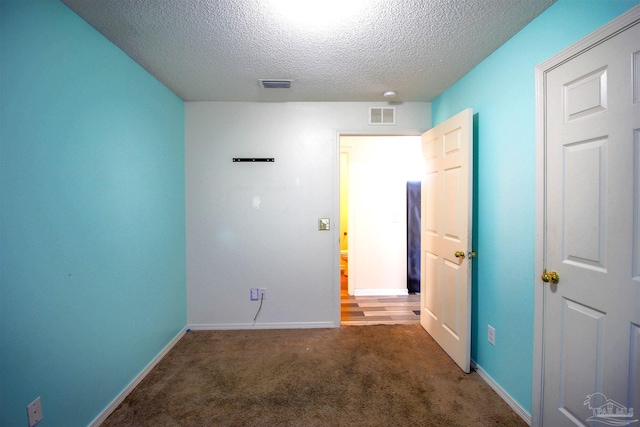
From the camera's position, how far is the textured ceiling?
Result: 1418 millimetres

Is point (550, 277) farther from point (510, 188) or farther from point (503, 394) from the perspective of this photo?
point (503, 394)

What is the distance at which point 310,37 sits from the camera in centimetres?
166

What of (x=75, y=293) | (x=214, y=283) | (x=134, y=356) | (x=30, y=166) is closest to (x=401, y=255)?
(x=214, y=283)

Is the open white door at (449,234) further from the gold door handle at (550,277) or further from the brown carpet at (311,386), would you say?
the gold door handle at (550,277)

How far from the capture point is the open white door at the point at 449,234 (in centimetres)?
200

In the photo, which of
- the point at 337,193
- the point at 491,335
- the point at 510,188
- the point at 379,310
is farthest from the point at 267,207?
the point at 491,335

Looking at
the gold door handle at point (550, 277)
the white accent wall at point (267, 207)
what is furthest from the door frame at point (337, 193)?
the gold door handle at point (550, 277)

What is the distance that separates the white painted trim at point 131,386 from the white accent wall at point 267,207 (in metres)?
0.40

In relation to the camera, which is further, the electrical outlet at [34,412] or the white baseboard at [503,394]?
the white baseboard at [503,394]

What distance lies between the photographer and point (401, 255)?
3990mm

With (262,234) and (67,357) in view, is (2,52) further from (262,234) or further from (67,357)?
(262,234)

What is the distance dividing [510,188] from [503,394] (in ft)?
4.63

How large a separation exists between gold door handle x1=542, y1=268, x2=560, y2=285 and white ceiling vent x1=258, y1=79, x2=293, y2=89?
230 cm

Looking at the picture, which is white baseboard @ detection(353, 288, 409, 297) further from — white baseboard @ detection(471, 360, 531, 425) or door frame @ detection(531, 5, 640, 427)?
door frame @ detection(531, 5, 640, 427)
